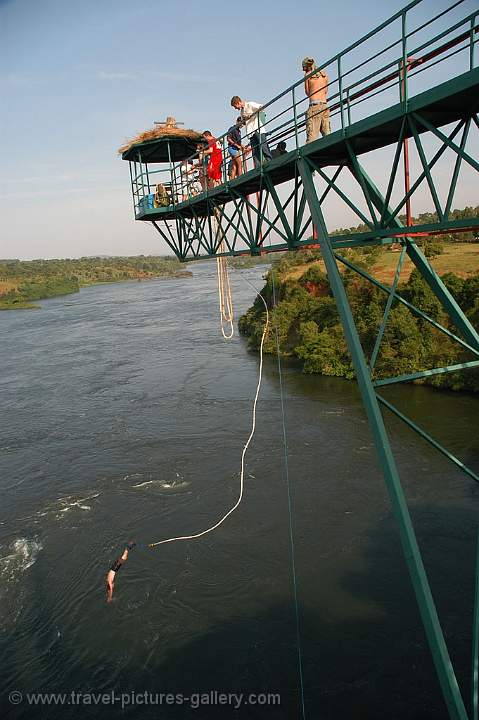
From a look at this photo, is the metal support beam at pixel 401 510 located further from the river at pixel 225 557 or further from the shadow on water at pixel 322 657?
the river at pixel 225 557

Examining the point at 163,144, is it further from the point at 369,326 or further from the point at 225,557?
the point at 369,326

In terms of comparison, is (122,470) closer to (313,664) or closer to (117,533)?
(117,533)

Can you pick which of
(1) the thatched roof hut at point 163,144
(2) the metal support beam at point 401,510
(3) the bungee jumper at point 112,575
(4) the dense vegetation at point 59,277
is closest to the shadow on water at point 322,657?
(3) the bungee jumper at point 112,575

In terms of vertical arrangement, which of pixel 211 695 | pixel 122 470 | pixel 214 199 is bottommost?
pixel 211 695

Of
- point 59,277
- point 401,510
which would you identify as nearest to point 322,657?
point 401,510

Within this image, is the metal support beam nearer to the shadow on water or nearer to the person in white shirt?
the person in white shirt

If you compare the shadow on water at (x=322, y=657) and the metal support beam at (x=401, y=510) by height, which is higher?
the metal support beam at (x=401, y=510)

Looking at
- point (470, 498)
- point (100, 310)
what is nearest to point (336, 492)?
point (470, 498)
